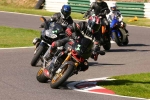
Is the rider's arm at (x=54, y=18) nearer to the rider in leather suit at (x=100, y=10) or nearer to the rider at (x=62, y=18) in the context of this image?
→ the rider at (x=62, y=18)

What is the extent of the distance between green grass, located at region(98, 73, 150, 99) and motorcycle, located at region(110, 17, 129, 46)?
593 centimetres

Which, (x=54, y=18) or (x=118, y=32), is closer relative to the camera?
(x=54, y=18)

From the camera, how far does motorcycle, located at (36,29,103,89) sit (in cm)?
1020

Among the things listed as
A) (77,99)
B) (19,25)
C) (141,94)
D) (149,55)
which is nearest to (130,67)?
(149,55)

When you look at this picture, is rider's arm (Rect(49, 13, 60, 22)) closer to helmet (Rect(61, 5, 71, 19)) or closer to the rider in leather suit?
helmet (Rect(61, 5, 71, 19))

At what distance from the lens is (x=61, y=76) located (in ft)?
33.7

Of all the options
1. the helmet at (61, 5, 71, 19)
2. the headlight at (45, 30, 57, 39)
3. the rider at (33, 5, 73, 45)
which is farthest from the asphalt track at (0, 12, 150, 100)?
the helmet at (61, 5, 71, 19)

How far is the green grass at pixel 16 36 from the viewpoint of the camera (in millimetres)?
18297

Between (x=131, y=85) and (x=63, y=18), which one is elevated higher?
(x=63, y=18)

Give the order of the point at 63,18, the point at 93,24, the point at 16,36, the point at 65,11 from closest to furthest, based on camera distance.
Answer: the point at 65,11
the point at 63,18
the point at 93,24
the point at 16,36

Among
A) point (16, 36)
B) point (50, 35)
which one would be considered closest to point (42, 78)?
point (50, 35)

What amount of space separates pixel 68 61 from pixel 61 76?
1.04 feet

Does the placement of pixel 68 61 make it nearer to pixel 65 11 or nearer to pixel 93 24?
pixel 65 11

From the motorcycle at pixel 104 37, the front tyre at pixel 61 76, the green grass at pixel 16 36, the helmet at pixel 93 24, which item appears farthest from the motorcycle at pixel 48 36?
the motorcycle at pixel 104 37
